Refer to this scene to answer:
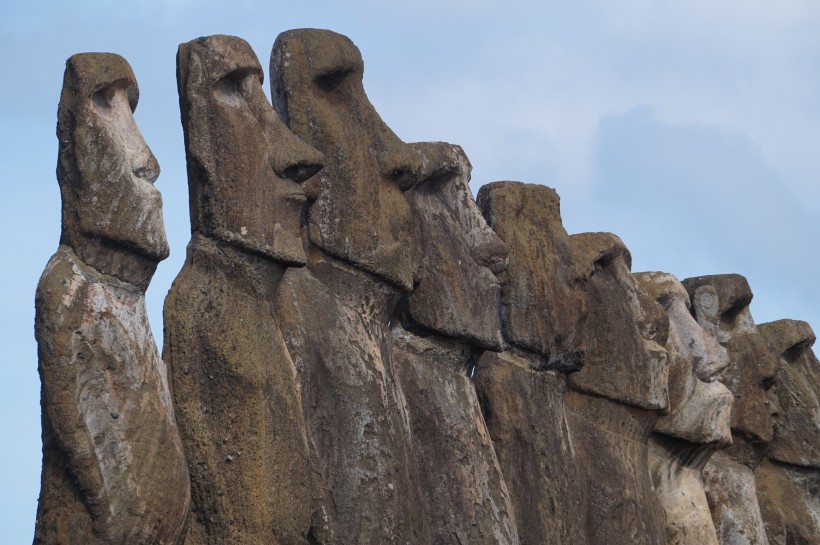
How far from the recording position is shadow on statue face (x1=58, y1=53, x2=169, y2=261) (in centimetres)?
707

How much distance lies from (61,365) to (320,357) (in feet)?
5.54

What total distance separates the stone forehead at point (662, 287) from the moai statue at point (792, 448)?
203cm

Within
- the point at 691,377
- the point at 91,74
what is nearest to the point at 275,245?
the point at 91,74

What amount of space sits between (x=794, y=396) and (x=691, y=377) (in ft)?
7.95

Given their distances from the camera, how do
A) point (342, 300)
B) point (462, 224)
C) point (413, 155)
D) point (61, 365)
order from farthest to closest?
1. point (462, 224)
2. point (413, 155)
3. point (342, 300)
4. point (61, 365)

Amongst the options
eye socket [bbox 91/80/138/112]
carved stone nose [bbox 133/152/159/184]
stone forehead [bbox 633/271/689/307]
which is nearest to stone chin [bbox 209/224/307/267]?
carved stone nose [bbox 133/152/159/184]

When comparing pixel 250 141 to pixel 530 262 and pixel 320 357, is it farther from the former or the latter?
pixel 530 262

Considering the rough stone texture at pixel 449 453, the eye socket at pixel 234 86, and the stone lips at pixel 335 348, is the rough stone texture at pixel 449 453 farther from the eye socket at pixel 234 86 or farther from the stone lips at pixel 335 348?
the eye socket at pixel 234 86

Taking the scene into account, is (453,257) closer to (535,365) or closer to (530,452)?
(535,365)

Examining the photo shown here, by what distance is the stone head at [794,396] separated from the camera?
14.1 metres

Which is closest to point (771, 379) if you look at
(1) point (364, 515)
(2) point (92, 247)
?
(1) point (364, 515)

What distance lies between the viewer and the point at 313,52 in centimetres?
884

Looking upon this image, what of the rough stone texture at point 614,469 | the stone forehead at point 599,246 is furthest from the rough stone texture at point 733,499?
the stone forehead at point 599,246

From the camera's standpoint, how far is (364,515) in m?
8.06
